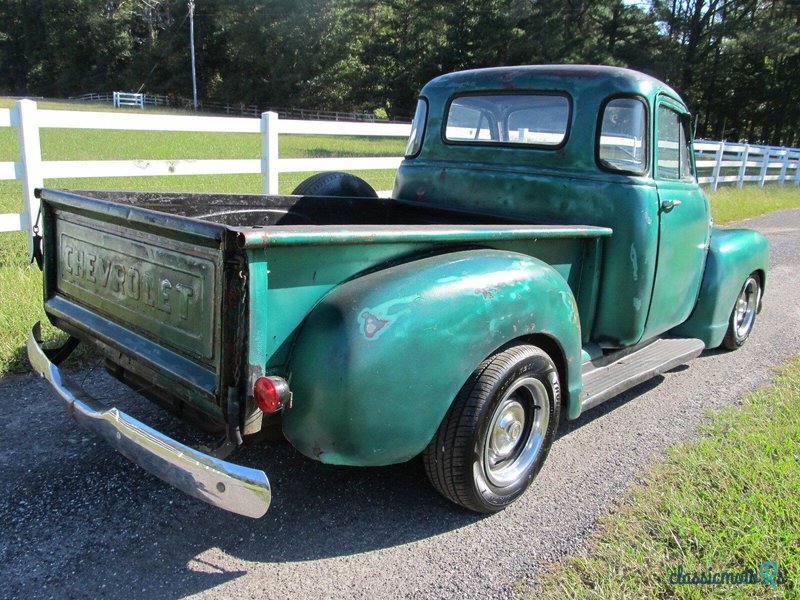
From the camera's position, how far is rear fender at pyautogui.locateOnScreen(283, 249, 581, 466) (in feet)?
6.81

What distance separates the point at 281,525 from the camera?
2.54 m

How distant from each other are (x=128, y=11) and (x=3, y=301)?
70.1 m

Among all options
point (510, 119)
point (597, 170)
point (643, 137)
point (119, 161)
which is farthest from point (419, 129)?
point (119, 161)

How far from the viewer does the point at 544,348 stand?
111 inches

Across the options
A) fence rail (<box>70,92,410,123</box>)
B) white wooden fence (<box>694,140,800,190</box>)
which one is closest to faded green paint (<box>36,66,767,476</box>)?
white wooden fence (<box>694,140,800,190</box>)

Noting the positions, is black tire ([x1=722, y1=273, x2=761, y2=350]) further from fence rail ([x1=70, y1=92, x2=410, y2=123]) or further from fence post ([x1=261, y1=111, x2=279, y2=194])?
fence rail ([x1=70, y1=92, x2=410, y2=123])

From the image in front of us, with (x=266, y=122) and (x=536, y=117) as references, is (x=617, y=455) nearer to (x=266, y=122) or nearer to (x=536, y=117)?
(x=536, y=117)

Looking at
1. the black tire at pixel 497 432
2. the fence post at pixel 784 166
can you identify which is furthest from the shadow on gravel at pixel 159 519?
the fence post at pixel 784 166

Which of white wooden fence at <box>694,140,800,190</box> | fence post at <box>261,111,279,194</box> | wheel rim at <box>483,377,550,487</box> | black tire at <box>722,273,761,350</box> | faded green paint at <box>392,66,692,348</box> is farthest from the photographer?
white wooden fence at <box>694,140,800,190</box>

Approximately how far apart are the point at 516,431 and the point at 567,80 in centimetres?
197

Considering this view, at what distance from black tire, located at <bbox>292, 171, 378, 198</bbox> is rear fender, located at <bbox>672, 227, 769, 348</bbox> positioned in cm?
226

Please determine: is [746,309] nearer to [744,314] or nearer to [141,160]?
[744,314]

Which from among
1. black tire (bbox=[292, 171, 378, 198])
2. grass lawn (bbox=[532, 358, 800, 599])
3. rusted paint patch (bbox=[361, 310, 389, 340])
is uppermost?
black tire (bbox=[292, 171, 378, 198])

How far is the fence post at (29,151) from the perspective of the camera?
5.11m
